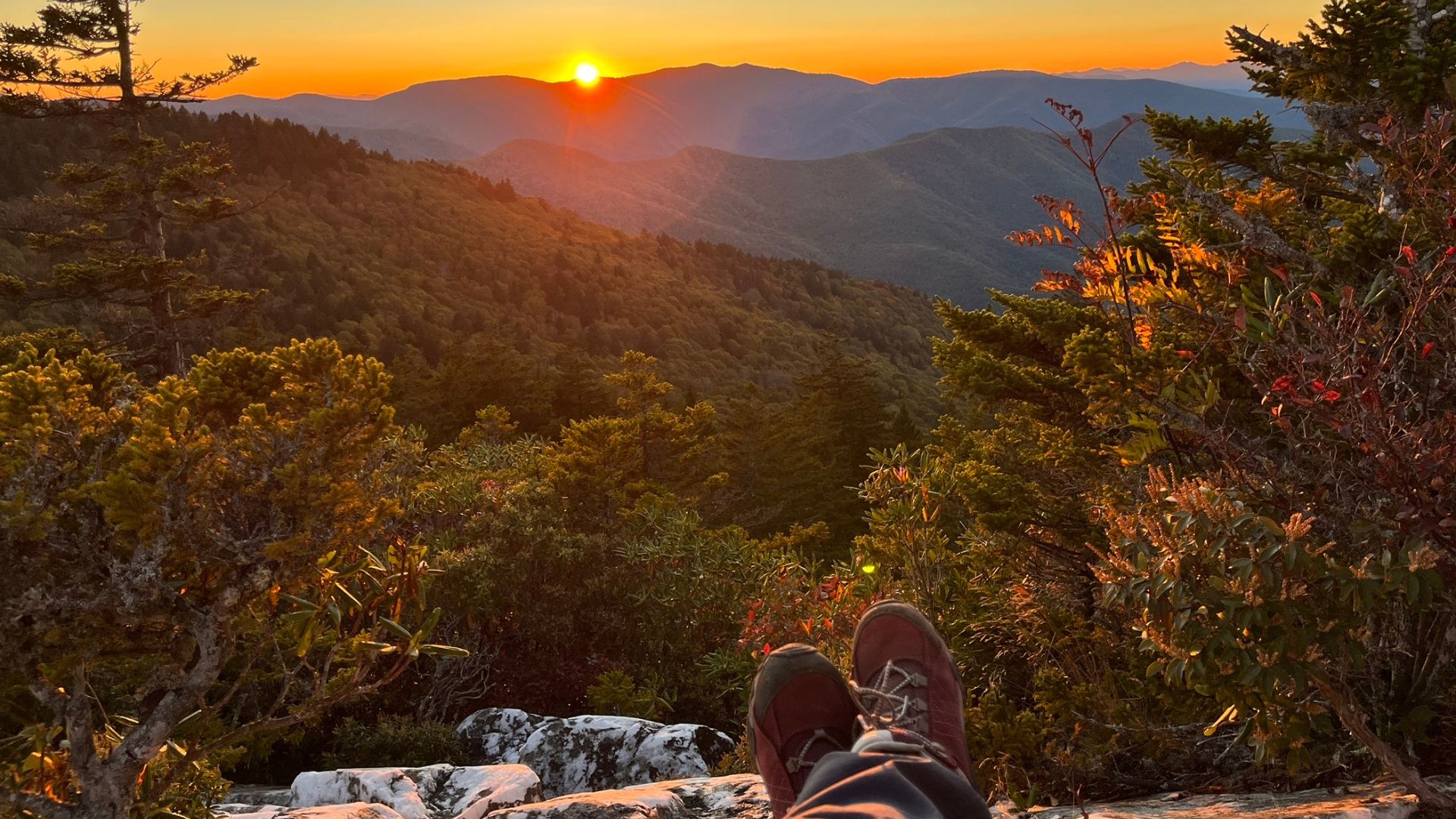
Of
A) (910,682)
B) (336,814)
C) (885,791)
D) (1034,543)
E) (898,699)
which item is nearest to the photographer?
(885,791)

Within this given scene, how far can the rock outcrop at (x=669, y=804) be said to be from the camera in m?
3.07

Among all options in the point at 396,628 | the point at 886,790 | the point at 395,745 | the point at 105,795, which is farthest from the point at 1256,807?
the point at 395,745

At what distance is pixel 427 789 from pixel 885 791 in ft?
14.6

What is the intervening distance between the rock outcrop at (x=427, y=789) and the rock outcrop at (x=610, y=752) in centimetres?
112

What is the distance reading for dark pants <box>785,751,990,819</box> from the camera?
4.80 feet

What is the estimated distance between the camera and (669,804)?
3.22 meters

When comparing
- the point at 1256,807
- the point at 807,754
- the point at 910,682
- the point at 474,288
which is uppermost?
the point at 910,682

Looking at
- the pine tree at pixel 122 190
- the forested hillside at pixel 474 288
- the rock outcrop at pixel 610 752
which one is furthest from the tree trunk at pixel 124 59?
the rock outcrop at pixel 610 752

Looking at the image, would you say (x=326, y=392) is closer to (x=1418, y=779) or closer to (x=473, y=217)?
(x=1418, y=779)

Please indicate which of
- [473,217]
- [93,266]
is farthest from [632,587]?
[473,217]

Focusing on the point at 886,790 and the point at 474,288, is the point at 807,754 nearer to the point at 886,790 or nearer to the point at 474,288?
the point at 886,790

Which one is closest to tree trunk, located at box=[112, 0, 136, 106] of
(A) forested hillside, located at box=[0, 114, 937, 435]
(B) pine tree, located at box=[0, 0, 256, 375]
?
(B) pine tree, located at box=[0, 0, 256, 375]

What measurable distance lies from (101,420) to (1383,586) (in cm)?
371

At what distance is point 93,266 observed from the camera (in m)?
17.3
